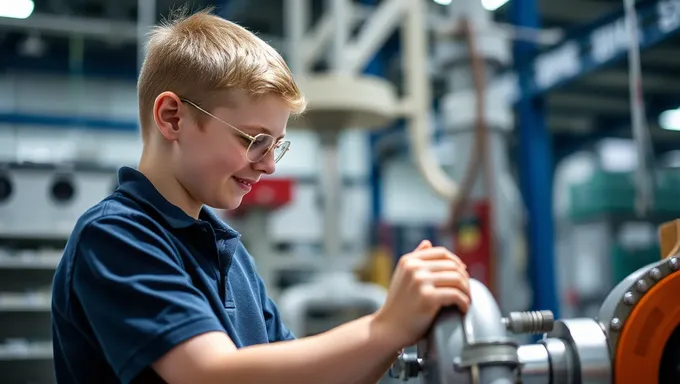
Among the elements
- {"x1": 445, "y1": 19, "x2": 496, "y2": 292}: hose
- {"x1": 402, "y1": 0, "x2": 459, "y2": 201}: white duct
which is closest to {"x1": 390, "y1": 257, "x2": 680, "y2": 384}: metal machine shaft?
{"x1": 445, "y1": 19, "x2": 496, "y2": 292}: hose

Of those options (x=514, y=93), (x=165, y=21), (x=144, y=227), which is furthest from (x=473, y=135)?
(x=144, y=227)

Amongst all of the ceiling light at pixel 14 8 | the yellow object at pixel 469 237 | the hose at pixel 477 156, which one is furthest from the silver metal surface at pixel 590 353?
the ceiling light at pixel 14 8

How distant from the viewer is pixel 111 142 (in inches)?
254

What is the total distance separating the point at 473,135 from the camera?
2.59m

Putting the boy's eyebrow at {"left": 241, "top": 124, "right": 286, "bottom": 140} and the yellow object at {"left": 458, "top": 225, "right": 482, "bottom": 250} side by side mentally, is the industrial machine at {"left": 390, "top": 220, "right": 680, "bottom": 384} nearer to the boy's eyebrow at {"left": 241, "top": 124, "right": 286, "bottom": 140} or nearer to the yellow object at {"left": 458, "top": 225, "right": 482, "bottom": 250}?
the boy's eyebrow at {"left": 241, "top": 124, "right": 286, "bottom": 140}

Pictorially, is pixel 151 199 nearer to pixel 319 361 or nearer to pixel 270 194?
pixel 319 361

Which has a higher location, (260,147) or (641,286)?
(260,147)

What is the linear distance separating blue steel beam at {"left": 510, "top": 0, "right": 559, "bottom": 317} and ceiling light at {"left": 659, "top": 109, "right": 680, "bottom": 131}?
2.83m

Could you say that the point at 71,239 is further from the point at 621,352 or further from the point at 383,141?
the point at 383,141

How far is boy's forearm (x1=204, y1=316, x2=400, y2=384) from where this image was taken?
21.9 inches

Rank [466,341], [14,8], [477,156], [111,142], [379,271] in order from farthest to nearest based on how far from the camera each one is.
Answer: [111,142] → [379,271] → [14,8] → [477,156] → [466,341]

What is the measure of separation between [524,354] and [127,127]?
542cm

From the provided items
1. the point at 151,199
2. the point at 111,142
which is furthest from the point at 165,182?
the point at 111,142

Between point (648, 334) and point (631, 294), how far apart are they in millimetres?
39
